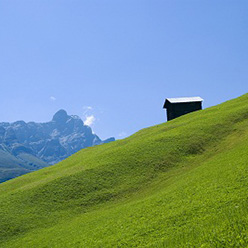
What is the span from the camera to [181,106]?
9594cm

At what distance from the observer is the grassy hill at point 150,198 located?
21344 millimetres

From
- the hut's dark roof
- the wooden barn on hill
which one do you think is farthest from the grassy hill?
the hut's dark roof

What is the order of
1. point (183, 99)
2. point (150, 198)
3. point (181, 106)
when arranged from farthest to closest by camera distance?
point (183, 99) → point (181, 106) → point (150, 198)

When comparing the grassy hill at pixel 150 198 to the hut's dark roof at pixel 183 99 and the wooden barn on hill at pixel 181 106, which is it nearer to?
the wooden barn on hill at pixel 181 106

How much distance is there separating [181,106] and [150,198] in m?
66.3

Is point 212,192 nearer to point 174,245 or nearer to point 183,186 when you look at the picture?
point 183,186

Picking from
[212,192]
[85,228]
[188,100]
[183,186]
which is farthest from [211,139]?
[188,100]

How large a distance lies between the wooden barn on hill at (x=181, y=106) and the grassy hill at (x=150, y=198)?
31.3m

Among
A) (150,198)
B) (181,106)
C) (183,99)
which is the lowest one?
(150,198)

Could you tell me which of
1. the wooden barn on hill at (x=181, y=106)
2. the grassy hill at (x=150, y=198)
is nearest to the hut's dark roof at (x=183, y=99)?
the wooden barn on hill at (x=181, y=106)

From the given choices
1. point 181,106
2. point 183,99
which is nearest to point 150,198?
point 181,106

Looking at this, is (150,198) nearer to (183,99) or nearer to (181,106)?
(181,106)

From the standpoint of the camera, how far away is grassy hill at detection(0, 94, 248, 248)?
70.0 feet

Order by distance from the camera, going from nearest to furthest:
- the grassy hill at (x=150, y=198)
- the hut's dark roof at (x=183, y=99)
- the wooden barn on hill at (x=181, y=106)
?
the grassy hill at (x=150, y=198)
the wooden barn on hill at (x=181, y=106)
the hut's dark roof at (x=183, y=99)
